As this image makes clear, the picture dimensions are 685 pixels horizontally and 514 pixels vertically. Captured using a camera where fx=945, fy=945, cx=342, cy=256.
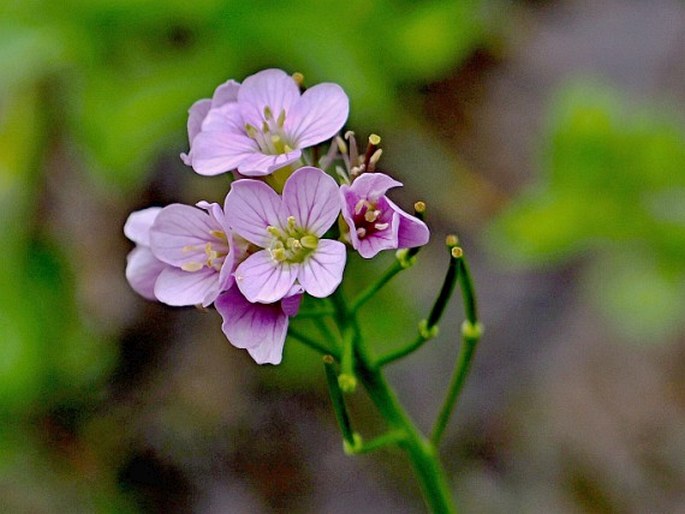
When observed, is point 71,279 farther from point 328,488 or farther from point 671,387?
point 671,387

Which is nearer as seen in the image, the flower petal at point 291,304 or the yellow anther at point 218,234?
the flower petal at point 291,304

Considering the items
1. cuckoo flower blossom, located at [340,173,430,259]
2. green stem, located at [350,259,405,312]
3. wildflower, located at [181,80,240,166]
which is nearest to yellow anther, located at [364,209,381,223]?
cuckoo flower blossom, located at [340,173,430,259]

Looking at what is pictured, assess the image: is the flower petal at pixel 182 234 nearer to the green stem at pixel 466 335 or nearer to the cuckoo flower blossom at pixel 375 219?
the cuckoo flower blossom at pixel 375 219

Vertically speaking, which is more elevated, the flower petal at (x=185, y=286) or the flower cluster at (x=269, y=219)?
the flower cluster at (x=269, y=219)

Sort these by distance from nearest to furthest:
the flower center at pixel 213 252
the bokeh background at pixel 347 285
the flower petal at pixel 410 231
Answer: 1. the flower petal at pixel 410 231
2. the flower center at pixel 213 252
3. the bokeh background at pixel 347 285

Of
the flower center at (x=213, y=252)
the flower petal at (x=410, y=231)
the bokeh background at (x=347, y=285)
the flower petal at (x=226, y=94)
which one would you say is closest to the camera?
the flower petal at (x=410, y=231)

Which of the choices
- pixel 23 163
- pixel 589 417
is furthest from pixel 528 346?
pixel 23 163

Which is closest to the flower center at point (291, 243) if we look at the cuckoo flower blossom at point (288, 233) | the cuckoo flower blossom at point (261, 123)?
the cuckoo flower blossom at point (288, 233)

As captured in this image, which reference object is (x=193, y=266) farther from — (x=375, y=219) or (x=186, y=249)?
(x=375, y=219)
